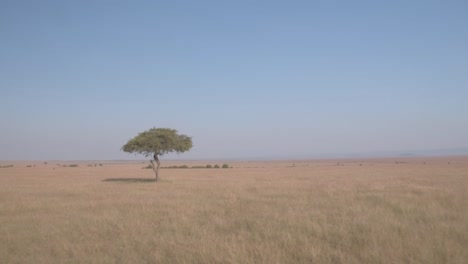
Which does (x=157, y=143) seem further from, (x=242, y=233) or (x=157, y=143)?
(x=242, y=233)

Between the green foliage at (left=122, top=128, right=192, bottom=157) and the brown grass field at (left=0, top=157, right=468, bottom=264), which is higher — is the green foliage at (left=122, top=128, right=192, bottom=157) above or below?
above

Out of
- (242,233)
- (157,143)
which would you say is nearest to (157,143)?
(157,143)

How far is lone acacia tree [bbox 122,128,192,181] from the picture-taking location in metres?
38.1

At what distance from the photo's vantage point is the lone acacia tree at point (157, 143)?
125 feet

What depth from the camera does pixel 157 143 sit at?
37969 millimetres

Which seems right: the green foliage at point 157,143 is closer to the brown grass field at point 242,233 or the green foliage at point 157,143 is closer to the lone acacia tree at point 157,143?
the lone acacia tree at point 157,143

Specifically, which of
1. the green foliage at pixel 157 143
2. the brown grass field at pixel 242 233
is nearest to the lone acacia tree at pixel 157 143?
the green foliage at pixel 157 143

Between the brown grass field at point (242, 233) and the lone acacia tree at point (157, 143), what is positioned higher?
the lone acacia tree at point (157, 143)

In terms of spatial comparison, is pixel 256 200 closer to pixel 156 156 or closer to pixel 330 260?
pixel 330 260

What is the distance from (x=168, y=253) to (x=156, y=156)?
1207 inches

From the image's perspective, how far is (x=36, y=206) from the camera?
17.9 metres

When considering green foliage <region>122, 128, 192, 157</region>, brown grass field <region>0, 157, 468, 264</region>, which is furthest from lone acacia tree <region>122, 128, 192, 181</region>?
brown grass field <region>0, 157, 468, 264</region>

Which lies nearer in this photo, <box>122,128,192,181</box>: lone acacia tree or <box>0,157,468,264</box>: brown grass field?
<box>0,157,468,264</box>: brown grass field

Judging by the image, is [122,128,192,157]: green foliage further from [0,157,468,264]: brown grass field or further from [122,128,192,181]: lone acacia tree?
[0,157,468,264]: brown grass field
